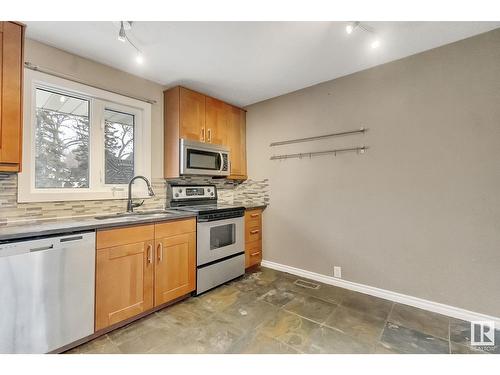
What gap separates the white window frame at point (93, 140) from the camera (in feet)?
5.92

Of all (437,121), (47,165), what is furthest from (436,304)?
(47,165)

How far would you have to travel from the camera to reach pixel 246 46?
197cm

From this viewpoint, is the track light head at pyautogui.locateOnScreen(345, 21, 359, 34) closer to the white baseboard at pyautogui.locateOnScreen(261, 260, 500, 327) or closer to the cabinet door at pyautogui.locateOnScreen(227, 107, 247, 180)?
the cabinet door at pyautogui.locateOnScreen(227, 107, 247, 180)

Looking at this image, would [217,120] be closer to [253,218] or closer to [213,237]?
[253,218]

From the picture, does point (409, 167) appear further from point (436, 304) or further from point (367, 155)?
point (436, 304)

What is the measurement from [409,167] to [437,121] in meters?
0.46

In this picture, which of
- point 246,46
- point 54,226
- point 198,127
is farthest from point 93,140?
point 246,46

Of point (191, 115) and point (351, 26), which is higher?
point (351, 26)

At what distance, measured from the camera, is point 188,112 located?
8.86 ft

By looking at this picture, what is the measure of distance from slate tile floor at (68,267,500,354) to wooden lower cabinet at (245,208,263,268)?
0.68 m

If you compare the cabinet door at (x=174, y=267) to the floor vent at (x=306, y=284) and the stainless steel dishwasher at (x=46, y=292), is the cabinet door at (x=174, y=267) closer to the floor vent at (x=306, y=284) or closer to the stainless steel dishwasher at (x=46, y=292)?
the stainless steel dishwasher at (x=46, y=292)

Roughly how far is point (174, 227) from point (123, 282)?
1.98 ft

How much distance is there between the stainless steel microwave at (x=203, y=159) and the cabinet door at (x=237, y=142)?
22cm

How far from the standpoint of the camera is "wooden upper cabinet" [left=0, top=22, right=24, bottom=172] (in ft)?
4.83
